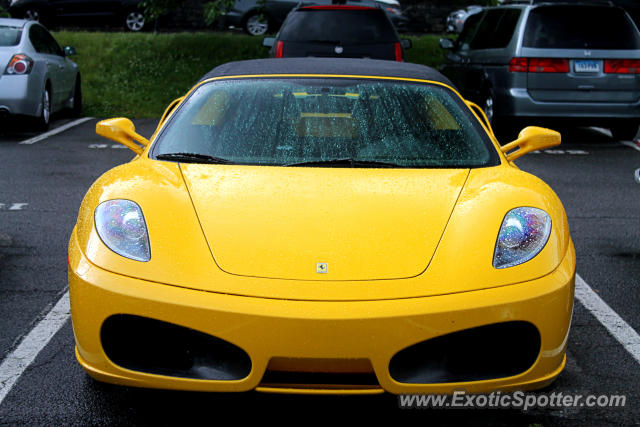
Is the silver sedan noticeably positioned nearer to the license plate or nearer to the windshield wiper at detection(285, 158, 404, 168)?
the license plate

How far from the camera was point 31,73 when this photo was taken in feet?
36.4

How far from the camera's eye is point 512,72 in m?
10.6

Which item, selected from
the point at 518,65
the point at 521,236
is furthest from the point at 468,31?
the point at 521,236

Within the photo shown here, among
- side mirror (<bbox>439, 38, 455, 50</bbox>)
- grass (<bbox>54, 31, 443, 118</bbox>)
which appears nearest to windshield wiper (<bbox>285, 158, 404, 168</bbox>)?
side mirror (<bbox>439, 38, 455, 50</bbox>)

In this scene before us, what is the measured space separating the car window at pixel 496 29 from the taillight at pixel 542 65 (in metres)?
0.55

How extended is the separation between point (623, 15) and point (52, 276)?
26.7ft

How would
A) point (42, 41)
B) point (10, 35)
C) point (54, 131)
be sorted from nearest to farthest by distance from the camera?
point (10, 35) → point (54, 131) → point (42, 41)

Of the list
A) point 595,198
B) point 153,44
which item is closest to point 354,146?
point 595,198

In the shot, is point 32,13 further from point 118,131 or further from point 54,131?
point 118,131

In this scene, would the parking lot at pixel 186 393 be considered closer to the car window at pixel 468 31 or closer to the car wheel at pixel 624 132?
the car wheel at pixel 624 132

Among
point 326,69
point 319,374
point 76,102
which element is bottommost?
point 76,102

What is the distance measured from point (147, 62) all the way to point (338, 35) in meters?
6.69

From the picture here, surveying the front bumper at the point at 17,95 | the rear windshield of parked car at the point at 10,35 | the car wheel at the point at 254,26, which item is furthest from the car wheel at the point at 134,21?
the front bumper at the point at 17,95

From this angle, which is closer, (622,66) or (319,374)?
(319,374)
